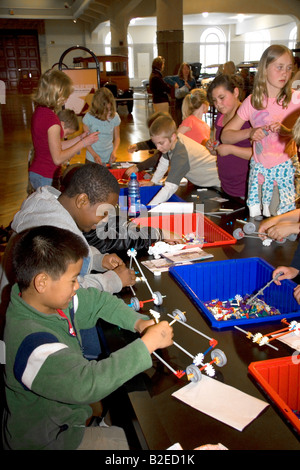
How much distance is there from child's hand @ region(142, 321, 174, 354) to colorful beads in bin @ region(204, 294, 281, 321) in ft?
1.29

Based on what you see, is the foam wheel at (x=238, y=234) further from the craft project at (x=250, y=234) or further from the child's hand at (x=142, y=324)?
the child's hand at (x=142, y=324)

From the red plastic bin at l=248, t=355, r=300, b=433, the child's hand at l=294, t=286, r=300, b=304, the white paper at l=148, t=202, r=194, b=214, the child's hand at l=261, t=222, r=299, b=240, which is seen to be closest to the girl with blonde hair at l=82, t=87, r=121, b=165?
the white paper at l=148, t=202, r=194, b=214

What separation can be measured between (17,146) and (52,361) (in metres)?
8.77

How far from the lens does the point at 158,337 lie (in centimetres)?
116

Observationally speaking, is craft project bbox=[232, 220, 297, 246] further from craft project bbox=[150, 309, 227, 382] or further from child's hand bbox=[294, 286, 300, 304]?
craft project bbox=[150, 309, 227, 382]

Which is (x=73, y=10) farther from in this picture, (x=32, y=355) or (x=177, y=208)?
(x=32, y=355)

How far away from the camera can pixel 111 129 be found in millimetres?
4461

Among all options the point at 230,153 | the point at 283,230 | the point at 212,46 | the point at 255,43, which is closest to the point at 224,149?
the point at 230,153

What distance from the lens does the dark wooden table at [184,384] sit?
0.90 meters

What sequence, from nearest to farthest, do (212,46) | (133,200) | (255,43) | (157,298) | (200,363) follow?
(200,363), (157,298), (133,200), (255,43), (212,46)

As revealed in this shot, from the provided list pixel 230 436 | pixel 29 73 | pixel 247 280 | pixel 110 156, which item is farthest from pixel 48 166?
pixel 29 73

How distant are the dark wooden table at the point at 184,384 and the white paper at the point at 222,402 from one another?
1 centimetres

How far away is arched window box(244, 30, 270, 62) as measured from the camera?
864 inches

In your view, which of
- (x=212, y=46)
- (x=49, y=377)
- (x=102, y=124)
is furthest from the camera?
(x=212, y=46)
